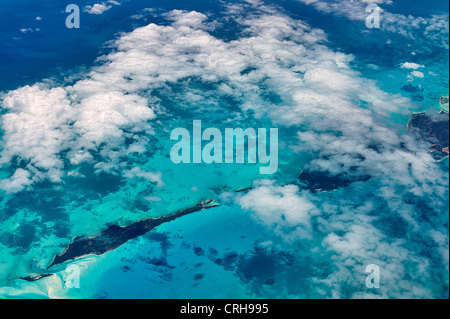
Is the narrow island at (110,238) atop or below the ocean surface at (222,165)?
below

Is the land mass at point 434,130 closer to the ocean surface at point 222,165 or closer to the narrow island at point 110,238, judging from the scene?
the ocean surface at point 222,165

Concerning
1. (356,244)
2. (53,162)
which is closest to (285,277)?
(356,244)

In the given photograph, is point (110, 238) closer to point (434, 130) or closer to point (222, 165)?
point (222, 165)

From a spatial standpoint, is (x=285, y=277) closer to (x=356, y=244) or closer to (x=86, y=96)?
(x=356, y=244)

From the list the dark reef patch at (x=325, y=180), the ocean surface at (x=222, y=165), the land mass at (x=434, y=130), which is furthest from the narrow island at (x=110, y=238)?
the land mass at (x=434, y=130)

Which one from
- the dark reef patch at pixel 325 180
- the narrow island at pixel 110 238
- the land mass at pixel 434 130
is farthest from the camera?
the land mass at pixel 434 130

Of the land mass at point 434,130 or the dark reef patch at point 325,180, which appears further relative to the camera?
the land mass at point 434,130

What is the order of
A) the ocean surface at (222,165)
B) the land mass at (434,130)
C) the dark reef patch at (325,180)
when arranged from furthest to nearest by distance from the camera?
the land mass at (434,130) → the dark reef patch at (325,180) → the ocean surface at (222,165)

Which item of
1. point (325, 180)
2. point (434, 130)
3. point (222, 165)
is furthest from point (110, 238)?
point (434, 130)
